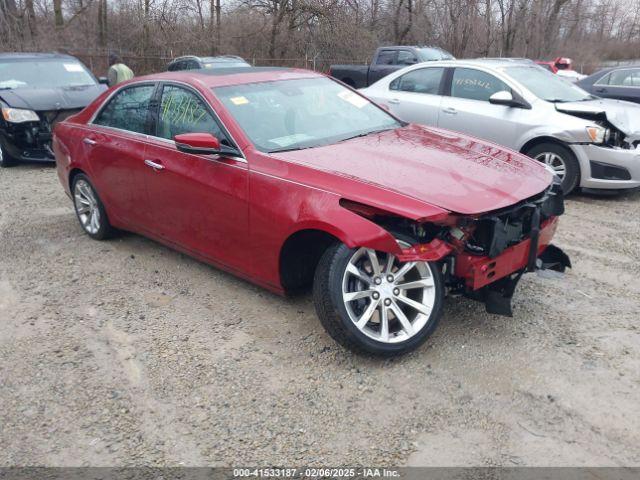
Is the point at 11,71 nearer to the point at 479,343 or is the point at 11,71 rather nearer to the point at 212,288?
the point at 212,288

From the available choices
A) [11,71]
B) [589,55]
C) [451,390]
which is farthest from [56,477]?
[589,55]

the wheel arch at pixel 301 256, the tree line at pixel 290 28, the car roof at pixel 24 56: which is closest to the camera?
the wheel arch at pixel 301 256

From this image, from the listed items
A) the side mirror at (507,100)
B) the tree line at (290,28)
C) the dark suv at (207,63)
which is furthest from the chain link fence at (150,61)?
the side mirror at (507,100)

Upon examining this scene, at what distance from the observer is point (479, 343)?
11.9 ft

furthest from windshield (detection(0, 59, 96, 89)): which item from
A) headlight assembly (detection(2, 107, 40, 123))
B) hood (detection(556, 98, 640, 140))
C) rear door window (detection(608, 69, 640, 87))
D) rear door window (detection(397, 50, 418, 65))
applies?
rear door window (detection(608, 69, 640, 87))

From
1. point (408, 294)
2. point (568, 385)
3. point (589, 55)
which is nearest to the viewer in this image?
point (568, 385)

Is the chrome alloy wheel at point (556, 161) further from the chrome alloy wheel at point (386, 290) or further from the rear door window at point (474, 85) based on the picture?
the chrome alloy wheel at point (386, 290)

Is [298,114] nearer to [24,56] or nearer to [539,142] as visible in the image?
[539,142]

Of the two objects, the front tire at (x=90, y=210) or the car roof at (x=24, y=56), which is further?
the car roof at (x=24, y=56)

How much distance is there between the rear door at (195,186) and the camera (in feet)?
13.1

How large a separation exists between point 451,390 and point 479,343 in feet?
1.79

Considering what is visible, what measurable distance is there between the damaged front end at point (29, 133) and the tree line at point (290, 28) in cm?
1625

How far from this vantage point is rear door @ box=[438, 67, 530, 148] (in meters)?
7.03

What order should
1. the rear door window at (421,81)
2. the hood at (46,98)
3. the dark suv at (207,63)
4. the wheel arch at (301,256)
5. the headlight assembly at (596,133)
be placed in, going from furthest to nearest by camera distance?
the dark suv at (207,63)
the hood at (46,98)
the rear door window at (421,81)
the headlight assembly at (596,133)
the wheel arch at (301,256)
